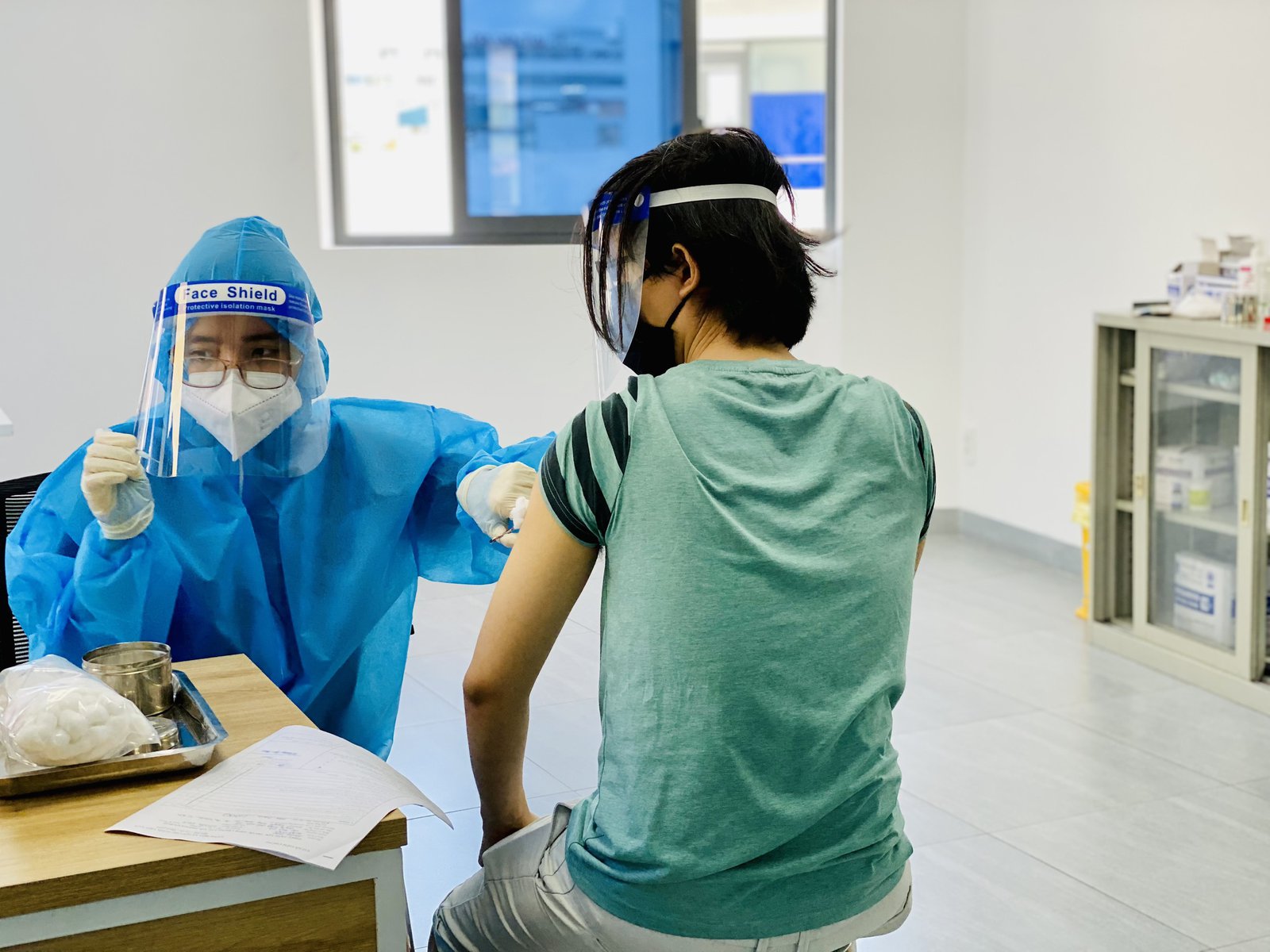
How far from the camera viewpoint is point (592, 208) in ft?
4.28

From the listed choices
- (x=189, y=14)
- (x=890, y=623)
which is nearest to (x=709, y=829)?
(x=890, y=623)

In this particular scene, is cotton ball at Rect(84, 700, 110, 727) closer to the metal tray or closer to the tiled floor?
the metal tray

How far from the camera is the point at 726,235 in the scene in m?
1.22

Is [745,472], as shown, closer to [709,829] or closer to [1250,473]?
[709,829]

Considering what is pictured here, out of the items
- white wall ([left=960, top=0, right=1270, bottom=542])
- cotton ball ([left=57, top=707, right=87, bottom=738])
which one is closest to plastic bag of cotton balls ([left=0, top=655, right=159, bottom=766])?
cotton ball ([left=57, top=707, right=87, bottom=738])

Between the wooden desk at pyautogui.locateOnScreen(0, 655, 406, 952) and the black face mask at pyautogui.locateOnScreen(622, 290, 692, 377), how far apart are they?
1.72 ft

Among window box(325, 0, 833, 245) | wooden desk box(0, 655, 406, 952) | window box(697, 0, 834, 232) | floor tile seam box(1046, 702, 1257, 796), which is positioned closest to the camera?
wooden desk box(0, 655, 406, 952)

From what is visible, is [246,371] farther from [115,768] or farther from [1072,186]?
[1072,186]

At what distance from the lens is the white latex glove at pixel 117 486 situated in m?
1.52

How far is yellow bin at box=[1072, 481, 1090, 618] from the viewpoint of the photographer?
3.82 m

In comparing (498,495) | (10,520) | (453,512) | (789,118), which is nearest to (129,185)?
(10,520)

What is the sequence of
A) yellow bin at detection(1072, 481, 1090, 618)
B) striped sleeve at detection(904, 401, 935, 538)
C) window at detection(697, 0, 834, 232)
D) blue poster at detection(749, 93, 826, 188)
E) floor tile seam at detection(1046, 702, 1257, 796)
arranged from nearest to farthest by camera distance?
striped sleeve at detection(904, 401, 935, 538) < floor tile seam at detection(1046, 702, 1257, 796) < yellow bin at detection(1072, 481, 1090, 618) < window at detection(697, 0, 834, 232) < blue poster at detection(749, 93, 826, 188)

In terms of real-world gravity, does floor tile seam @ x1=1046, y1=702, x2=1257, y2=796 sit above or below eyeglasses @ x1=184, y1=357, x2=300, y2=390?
below

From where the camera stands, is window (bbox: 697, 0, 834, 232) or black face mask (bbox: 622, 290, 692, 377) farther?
window (bbox: 697, 0, 834, 232)
